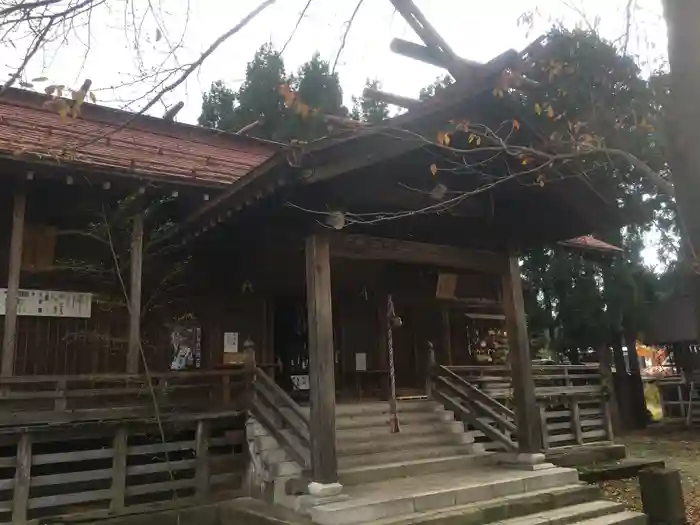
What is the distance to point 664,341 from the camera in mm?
20281

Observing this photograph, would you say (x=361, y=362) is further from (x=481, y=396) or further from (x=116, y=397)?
(x=116, y=397)

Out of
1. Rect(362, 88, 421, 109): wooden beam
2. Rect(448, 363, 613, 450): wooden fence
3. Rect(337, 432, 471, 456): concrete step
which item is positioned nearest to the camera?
Rect(362, 88, 421, 109): wooden beam

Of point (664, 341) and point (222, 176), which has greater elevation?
point (222, 176)

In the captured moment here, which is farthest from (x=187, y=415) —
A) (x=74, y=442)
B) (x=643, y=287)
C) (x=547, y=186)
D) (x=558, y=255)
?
(x=643, y=287)

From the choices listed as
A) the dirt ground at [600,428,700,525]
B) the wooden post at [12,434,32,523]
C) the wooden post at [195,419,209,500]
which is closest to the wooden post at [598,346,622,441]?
the dirt ground at [600,428,700,525]

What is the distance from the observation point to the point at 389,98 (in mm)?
4625

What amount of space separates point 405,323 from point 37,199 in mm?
7247

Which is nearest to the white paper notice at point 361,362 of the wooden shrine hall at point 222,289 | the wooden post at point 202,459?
Answer: the wooden shrine hall at point 222,289

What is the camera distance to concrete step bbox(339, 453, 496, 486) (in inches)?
279

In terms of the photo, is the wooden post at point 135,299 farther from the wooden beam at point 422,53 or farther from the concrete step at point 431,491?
the wooden beam at point 422,53

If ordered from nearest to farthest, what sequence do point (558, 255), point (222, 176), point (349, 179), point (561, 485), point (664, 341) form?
1. point (349, 179)
2. point (561, 485)
3. point (222, 176)
4. point (558, 255)
5. point (664, 341)

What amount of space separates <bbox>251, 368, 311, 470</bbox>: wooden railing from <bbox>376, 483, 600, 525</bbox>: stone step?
1.56 meters

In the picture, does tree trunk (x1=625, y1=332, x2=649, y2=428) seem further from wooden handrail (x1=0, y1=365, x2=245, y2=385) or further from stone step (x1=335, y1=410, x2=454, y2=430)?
wooden handrail (x1=0, y1=365, x2=245, y2=385)

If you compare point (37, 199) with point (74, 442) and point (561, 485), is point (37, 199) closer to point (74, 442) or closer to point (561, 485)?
point (74, 442)
